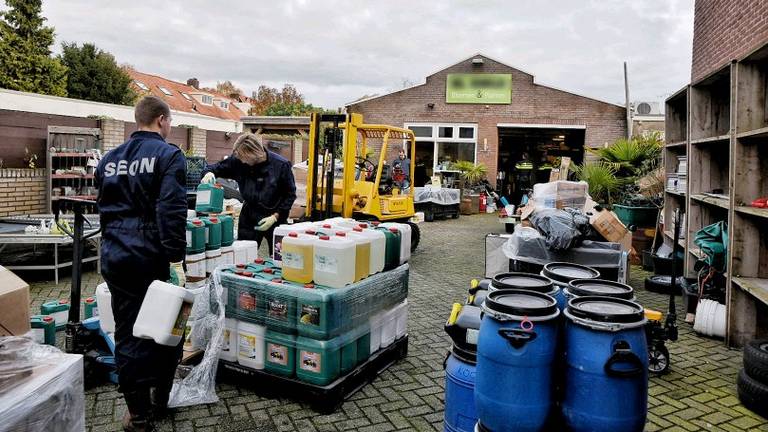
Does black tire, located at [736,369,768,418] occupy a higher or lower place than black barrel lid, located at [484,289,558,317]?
lower

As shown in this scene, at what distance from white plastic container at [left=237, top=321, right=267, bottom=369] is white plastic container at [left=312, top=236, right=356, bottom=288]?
61 centimetres

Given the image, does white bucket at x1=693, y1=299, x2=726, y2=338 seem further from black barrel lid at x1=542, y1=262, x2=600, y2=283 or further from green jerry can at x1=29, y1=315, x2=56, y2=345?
green jerry can at x1=29, y1=315, x2=56, y2=345

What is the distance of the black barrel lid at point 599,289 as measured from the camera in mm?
3017

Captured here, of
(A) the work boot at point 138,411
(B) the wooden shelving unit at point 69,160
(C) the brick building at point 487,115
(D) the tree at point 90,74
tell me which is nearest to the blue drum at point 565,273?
(A) the work boot at point 138,411

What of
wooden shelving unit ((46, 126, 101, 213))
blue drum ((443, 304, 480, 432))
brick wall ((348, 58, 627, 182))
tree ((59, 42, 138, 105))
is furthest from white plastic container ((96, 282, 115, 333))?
tree ((59, 42, 138, 105))

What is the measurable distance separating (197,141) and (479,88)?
11.6 metres

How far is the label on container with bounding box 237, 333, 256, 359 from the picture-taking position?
405 centimetres

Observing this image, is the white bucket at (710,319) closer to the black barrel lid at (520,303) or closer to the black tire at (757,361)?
the black tire at (757,361)

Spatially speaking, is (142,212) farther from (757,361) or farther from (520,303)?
(757,361)

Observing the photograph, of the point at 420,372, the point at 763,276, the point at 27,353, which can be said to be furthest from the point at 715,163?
the point at 27,353

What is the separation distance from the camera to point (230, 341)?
4.16m

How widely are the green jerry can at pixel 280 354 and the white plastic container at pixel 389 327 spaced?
2.88 feet

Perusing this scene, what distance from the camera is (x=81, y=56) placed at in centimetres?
2923

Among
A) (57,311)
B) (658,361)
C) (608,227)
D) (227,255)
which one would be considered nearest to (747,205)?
(658,361)
